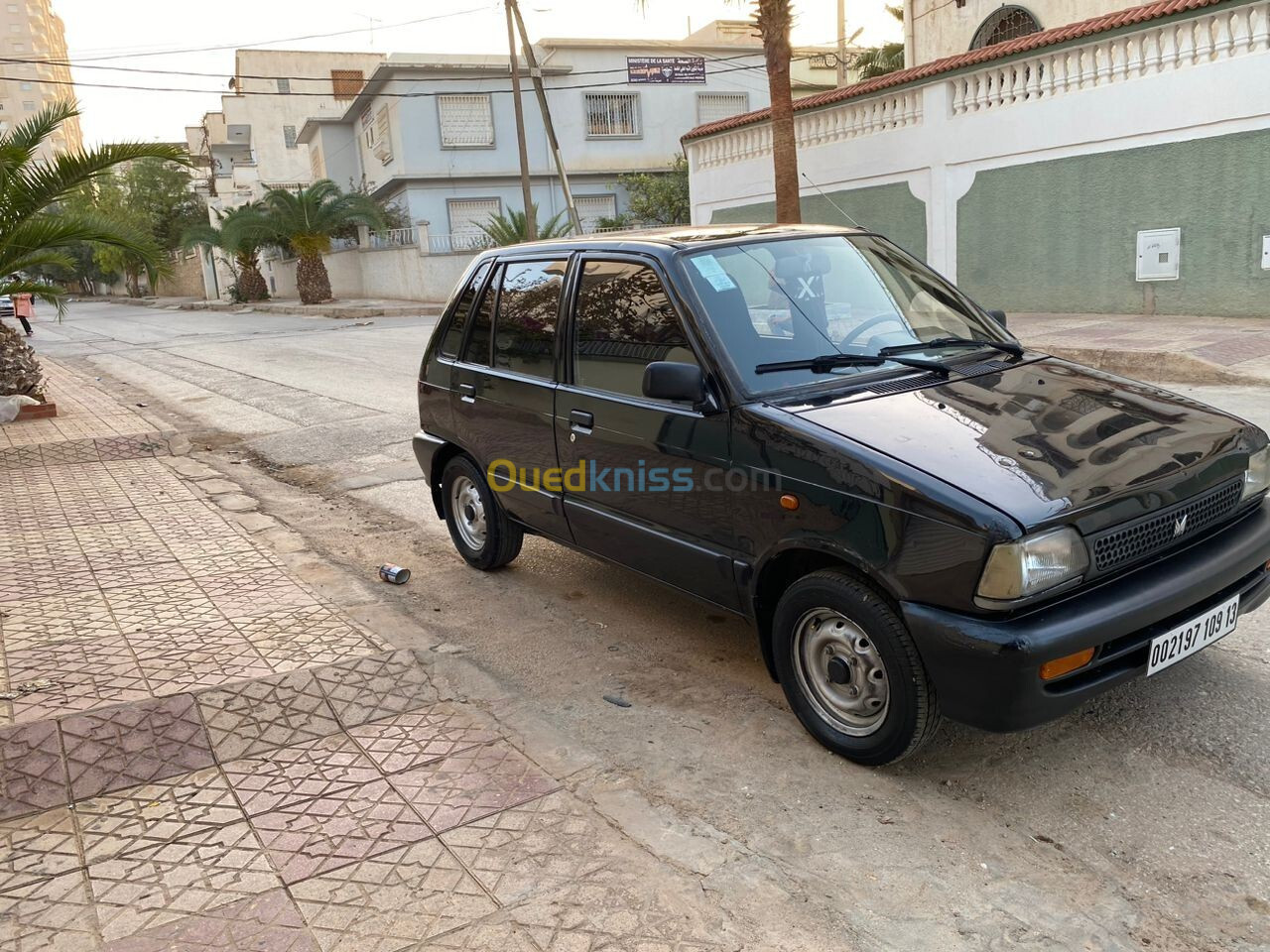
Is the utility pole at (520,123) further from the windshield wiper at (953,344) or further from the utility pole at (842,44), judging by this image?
the windshield wiper at (953,344)

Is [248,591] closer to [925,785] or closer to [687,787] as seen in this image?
[687,787]

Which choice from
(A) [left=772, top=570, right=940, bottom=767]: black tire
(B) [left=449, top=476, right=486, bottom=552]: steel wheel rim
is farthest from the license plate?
(B) [left=449, top=476, right=486, bottom=552]: steel wheel rim

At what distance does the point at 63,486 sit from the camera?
8.29m

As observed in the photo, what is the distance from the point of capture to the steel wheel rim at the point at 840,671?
132 inches

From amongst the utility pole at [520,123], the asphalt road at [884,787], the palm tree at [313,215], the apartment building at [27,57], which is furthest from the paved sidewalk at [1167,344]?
the apartment building at [27,57]

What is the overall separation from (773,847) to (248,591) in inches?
139

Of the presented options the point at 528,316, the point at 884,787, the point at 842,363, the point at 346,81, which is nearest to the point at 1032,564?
the point at 884,787

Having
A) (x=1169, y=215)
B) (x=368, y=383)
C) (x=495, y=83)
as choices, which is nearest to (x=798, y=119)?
(x=1169, y=215)

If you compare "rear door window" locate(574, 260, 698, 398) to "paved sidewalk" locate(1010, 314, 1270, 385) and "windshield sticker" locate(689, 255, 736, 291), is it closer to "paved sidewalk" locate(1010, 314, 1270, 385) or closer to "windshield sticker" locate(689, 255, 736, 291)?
"windshield sticker" locate(689, 255, 736, 291)

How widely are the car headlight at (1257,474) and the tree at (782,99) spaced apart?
1367cm

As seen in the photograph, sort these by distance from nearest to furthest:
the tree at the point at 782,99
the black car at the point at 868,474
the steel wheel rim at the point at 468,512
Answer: the black car at the point at 868,474
the steel wheel rim at the point at 468,512
the tree at the point at 782,99

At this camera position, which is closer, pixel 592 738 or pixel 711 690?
pixel 592 738

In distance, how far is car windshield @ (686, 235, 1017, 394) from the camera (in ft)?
12.7

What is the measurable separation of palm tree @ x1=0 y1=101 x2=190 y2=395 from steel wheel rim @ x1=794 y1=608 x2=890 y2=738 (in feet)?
32.0
